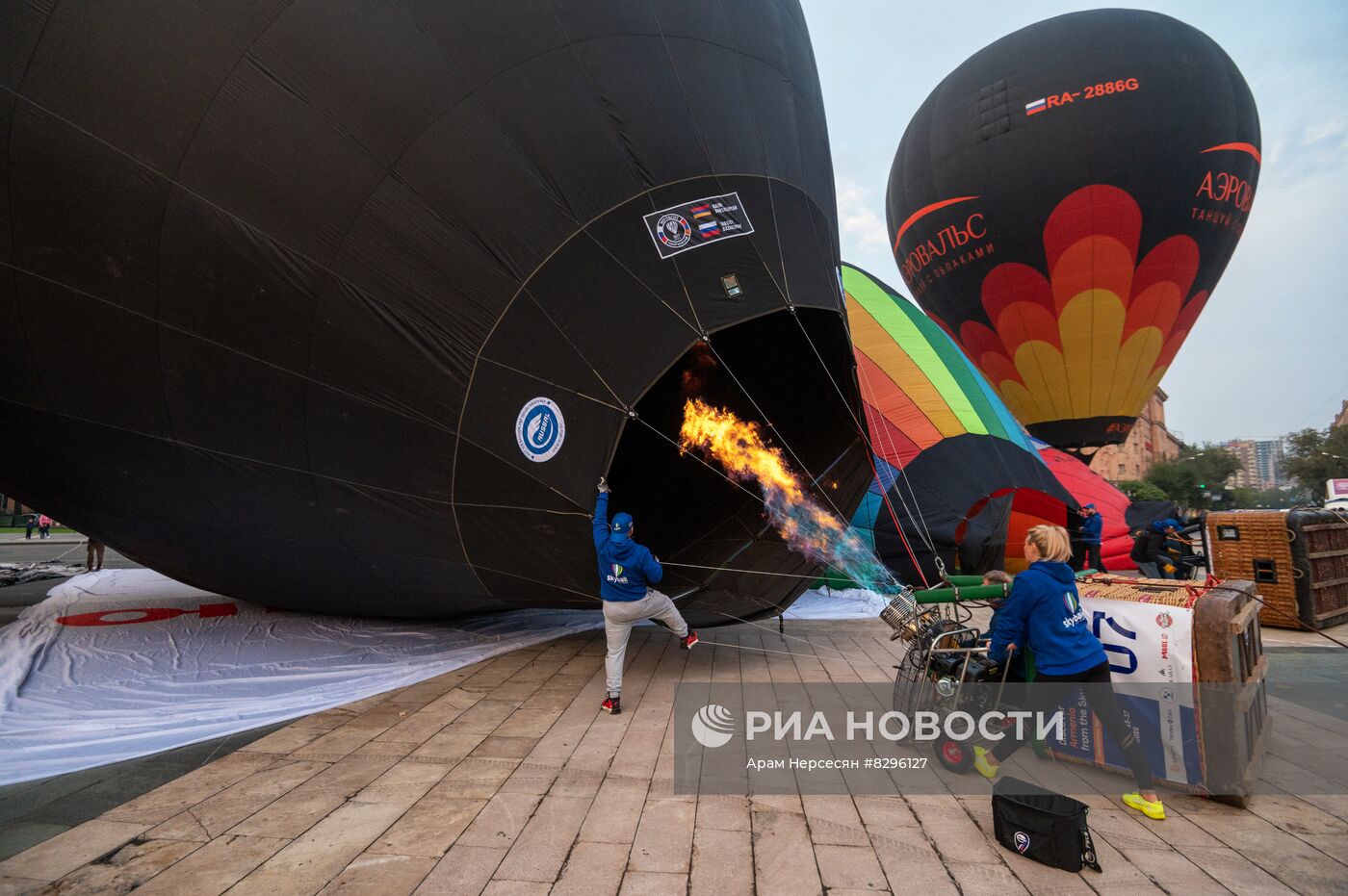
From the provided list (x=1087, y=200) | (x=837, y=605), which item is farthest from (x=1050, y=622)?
(x=1087, y=200)

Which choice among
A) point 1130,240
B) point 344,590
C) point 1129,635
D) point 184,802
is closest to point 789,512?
point 1129,635

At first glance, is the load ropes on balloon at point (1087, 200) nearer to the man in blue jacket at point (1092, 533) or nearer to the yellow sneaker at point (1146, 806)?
the man in blue jacket at point (1092, 533)

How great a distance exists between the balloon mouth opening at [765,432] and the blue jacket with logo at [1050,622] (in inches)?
103

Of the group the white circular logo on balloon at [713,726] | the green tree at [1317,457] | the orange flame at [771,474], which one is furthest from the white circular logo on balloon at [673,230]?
the green tree at [1317,457]

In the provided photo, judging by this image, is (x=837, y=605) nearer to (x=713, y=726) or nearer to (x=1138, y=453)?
(x=713, y=726)

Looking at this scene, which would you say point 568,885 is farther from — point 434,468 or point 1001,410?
point 1001,410

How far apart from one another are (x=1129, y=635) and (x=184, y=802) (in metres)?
5.21

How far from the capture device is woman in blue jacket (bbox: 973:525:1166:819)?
11.6 ft

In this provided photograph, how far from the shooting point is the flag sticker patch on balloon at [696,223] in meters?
4.97

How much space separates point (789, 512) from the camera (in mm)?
6957

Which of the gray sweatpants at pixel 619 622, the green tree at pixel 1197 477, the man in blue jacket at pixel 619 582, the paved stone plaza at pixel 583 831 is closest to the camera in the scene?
the paved stone plaza at pixel 583 831

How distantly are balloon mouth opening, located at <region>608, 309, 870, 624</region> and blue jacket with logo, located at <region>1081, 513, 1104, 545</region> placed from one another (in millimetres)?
6712

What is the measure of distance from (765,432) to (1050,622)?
384 cm

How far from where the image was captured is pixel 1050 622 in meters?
3.58
